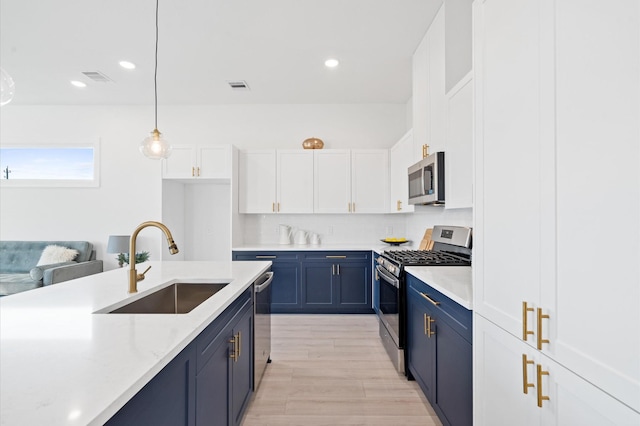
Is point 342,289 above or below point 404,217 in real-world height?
below

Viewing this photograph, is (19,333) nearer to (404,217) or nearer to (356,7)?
(356,7)

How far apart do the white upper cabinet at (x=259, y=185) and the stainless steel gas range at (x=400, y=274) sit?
1987 millimetres

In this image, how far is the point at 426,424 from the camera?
1991 millimetres

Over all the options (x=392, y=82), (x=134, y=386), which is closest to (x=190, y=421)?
(x=134, y=386)

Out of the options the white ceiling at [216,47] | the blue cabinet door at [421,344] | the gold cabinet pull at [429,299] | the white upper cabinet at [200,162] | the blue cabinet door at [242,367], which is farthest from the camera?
the white upper cabinet at [200,162]

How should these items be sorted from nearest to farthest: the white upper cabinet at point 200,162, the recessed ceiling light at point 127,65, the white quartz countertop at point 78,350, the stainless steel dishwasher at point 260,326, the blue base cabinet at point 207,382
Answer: the white quartz countertop at point 78,350 < the blue base cabinet at point 207,382 < the stainless steel dishwasher at point 260,326 < the recessed ceiling light at point 127,65 < the white upper cabinet at point 200,162

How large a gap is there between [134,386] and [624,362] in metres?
1.09

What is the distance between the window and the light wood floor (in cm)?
391

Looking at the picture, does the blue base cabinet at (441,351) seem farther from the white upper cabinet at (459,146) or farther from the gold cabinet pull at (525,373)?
the white upper cabinet at (459,146)

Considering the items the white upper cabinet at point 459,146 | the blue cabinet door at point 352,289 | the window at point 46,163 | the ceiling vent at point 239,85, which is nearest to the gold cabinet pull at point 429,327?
the white upper cabinet at point 459,146

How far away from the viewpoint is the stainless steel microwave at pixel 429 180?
256 cm

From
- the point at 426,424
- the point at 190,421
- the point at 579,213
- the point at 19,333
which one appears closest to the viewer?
the point at 579,213

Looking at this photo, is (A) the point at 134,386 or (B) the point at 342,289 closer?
(A) the point at 134,386

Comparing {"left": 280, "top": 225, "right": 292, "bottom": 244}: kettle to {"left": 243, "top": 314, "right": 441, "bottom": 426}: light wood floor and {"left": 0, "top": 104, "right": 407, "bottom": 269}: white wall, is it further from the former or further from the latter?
{"left": 243, "top": 314, "right": 441, "bottom": 426}: light wood floor
